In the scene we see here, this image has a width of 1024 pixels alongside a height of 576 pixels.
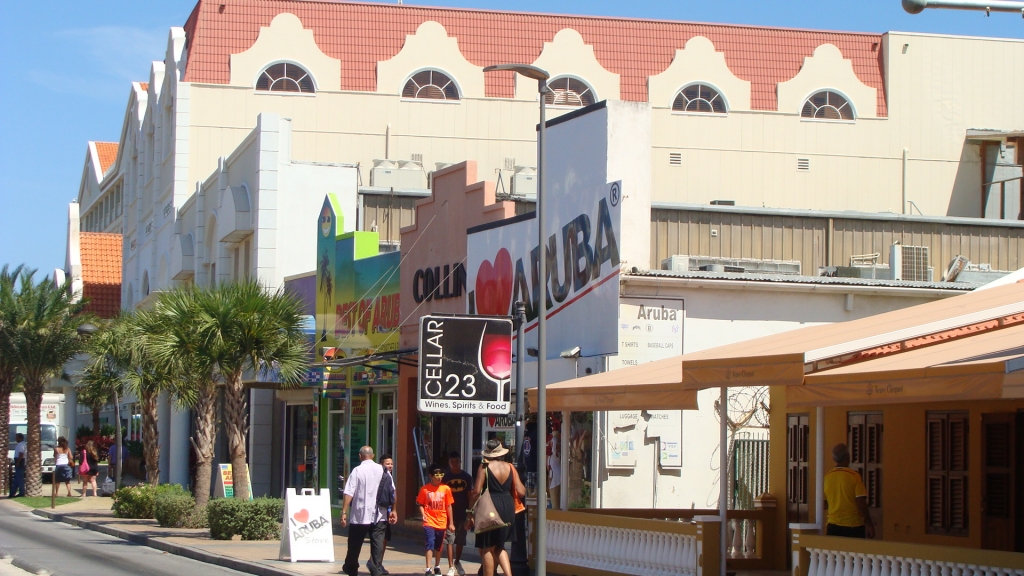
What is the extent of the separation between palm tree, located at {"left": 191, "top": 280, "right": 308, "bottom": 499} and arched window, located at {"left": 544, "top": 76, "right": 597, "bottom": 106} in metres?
17.5

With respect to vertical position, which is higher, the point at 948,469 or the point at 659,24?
the point at 659,24

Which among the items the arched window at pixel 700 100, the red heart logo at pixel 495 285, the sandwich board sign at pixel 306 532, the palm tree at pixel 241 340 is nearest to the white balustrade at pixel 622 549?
the sandwich board sign at pixel 306 532

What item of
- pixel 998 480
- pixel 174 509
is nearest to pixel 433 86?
pixel 174 509

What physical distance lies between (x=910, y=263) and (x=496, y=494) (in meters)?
10.6

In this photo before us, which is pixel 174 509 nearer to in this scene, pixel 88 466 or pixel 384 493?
pixel 384 493

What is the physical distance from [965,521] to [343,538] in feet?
41.7

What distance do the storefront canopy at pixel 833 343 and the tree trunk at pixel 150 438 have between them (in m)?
17.5

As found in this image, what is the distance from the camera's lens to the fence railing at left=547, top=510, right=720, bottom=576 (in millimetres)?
13938

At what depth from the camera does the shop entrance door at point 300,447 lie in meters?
30.1

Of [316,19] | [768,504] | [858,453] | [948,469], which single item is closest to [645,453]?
[768,504]

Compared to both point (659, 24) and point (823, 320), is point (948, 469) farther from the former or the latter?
point (659, 24)

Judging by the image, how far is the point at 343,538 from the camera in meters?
23.8

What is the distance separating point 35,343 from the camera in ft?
122

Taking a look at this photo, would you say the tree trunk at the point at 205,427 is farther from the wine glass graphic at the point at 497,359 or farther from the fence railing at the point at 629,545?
the wine glass graphic at the point at 497,359
